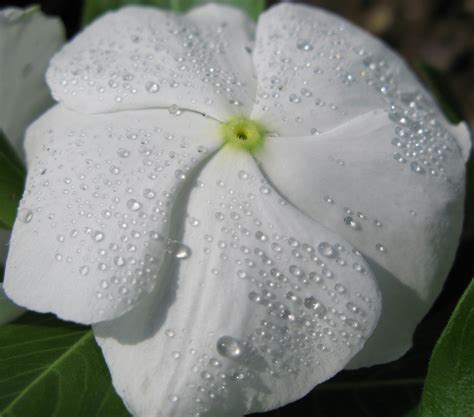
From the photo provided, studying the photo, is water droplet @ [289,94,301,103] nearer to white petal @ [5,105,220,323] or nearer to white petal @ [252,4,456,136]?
white petal @ [252,4,456,136]

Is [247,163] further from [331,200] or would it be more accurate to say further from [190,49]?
[190,49]

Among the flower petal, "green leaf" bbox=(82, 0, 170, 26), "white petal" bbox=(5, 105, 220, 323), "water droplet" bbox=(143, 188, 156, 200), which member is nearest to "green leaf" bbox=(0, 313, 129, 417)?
the flower petal

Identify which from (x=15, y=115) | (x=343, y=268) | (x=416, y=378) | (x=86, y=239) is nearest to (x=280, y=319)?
(x=343, y=268)

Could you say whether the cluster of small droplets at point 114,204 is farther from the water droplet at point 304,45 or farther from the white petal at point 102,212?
the water droplet at point 304,45

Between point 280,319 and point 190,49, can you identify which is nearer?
point 280,319

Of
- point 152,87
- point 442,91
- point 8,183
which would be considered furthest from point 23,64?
point 442,91

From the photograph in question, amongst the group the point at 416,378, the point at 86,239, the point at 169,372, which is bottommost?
the point at 416,378

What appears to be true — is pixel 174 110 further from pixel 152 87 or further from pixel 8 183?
pixel 8 183
